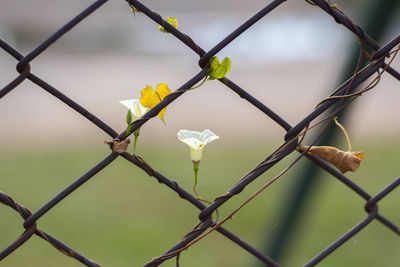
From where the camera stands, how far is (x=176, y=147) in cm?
429

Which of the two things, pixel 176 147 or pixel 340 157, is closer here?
pixel 340 157

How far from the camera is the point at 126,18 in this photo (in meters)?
10.0

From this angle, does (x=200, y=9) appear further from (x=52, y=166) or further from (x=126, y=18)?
(x=52, y=166)

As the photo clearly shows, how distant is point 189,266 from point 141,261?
8.2 inches

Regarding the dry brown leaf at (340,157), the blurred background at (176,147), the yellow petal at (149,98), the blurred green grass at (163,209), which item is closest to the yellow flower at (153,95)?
the yellow petal at (149,98)

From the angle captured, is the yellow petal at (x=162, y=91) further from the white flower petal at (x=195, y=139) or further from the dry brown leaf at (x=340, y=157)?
the dry brown leaf at (x=340, y=157)

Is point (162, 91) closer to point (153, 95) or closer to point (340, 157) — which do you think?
point (153, 95)

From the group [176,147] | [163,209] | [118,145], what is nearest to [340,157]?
[118,145]

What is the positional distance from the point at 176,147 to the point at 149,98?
363 centimetres

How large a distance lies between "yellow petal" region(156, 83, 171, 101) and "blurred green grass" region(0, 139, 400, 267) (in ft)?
2.81

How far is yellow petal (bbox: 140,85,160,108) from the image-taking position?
2.15 ft

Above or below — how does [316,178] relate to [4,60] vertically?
below

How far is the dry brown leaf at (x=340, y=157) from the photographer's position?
0.73 m

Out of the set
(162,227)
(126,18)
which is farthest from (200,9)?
(162,227)
